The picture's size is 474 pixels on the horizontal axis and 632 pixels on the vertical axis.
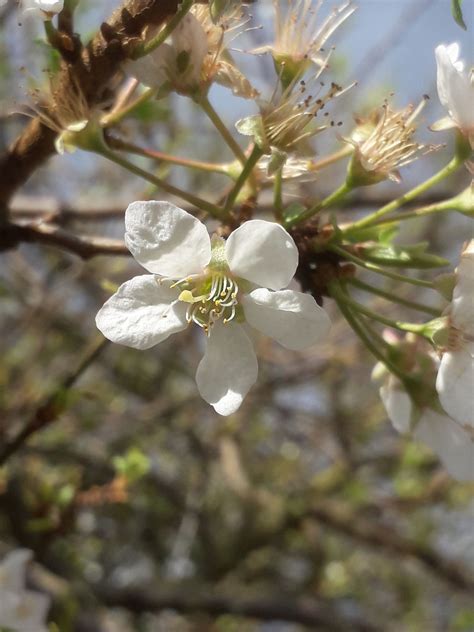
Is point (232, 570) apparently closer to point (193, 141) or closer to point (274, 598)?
point (274, 598)

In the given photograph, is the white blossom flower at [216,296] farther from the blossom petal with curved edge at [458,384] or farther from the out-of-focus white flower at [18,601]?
the out-of-focus white flower at [18,601]

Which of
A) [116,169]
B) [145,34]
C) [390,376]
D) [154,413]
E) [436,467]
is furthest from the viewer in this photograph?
[116,169]

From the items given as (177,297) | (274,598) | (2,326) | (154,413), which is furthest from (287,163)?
(2,326)

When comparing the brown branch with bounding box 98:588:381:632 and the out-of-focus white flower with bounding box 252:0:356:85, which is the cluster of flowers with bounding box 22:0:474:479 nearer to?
the out-of-focus white flower with bounding box 252:0:356:85

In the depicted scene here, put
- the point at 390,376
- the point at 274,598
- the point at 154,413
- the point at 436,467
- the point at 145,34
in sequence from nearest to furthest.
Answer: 1. the point at 145,34
2. the point at 390,376
3. the point at 274,598
4. the point at 154,413
5. the point at 436,467

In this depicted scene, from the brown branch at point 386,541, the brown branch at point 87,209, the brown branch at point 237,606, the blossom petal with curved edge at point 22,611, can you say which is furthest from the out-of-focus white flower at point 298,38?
the brown branch at point 386,541

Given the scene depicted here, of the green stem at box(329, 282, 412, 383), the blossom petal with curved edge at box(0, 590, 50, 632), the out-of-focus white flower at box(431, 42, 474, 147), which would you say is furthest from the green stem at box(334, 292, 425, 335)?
the blossom petal with curved edge at box(0, 590, 50, 632)

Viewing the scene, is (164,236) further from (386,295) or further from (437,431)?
(437,431)
